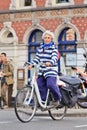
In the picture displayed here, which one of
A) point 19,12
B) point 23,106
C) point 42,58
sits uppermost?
point 19,12

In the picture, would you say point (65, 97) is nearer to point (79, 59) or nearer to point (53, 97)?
point (53, 97)

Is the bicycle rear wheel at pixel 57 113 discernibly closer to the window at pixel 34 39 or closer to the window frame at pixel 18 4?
the window at pixel 34 39

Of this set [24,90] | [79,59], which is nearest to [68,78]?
[24,90]

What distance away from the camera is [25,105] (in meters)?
10.7

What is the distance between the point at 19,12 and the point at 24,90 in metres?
18.8

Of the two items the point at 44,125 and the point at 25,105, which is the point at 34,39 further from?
the point at 44,125

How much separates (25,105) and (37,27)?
18134 mm

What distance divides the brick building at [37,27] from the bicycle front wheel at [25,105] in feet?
50.3

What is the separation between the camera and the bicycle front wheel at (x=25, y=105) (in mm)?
10586

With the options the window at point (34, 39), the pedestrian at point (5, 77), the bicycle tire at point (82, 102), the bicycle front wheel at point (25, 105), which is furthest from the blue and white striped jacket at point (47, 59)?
the window at point (34, 39)

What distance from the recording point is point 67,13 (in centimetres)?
2764

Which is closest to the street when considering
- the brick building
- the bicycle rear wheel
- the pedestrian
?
the bicycle rear wheel

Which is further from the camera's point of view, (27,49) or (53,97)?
(27,49)

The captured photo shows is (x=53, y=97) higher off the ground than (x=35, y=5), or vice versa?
(x=35, y=5)
